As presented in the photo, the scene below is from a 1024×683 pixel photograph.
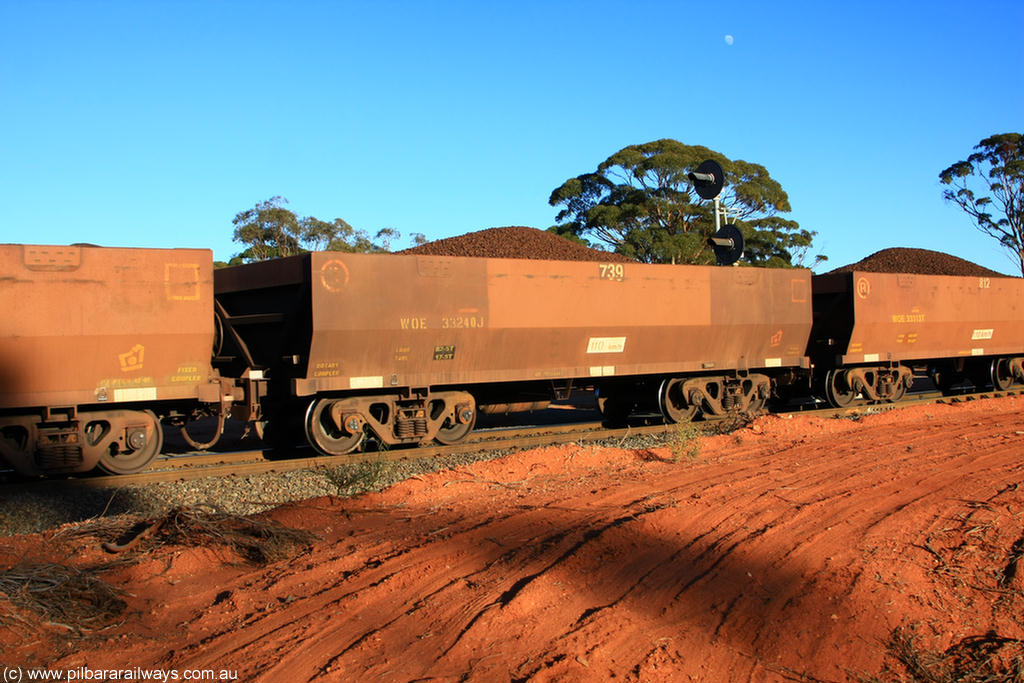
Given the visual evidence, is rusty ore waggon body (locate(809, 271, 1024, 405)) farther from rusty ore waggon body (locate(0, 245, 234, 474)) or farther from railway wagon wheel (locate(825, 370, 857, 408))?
rusty ore waggon body (locate(0, 245, 234, 474))

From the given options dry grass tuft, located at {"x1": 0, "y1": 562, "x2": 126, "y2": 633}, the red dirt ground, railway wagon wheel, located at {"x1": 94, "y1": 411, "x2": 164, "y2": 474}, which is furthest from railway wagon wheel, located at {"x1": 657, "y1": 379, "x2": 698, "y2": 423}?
dry grass tuft, located at {"x1": 0, "y1": 562, "x2": 126, "y2": 633}

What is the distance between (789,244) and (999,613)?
43529 mm

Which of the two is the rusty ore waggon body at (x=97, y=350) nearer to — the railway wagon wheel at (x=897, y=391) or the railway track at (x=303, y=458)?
the railway track at (x=303, y=458)

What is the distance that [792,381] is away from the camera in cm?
1658

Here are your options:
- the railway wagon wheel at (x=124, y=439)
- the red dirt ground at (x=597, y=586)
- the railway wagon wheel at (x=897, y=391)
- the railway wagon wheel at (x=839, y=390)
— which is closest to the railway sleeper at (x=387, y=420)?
the railway wagon wheel at (x=124, y=439)

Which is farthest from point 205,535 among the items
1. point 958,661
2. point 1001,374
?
point 1001,374

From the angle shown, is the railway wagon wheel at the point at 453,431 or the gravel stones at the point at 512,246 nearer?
the railway wagon wheel at the point at 453,431

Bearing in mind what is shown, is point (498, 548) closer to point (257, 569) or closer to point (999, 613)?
point (257, 569)

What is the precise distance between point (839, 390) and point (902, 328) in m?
1.95

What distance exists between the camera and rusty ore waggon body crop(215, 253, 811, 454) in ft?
36.3

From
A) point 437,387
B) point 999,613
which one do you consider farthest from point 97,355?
point 999,613

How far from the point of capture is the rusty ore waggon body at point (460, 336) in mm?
11062

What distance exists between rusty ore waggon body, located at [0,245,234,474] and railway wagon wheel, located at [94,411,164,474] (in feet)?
0.04

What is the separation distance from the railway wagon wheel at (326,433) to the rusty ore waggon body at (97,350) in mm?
1382
